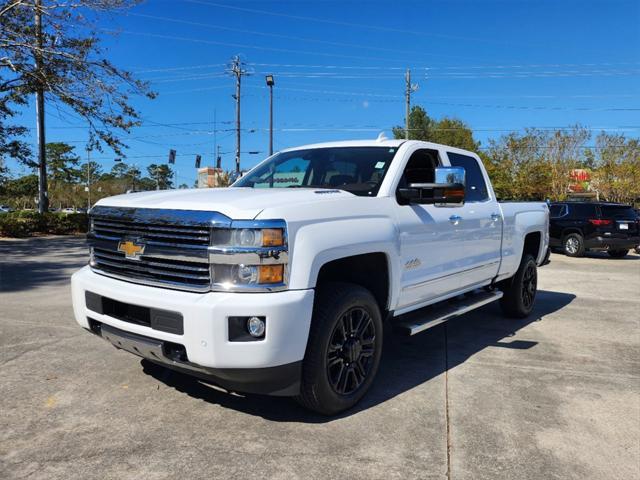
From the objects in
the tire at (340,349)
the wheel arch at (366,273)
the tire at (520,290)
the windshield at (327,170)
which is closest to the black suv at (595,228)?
the tire at (520,290)

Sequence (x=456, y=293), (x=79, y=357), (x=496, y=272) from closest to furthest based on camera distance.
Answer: (x=79, y=357) < (x=456, y=293) < (x=496, y=272)

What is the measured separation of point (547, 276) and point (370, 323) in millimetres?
8499

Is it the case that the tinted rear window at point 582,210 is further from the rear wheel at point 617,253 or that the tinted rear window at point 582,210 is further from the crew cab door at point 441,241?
the crew cab door at point 441,241

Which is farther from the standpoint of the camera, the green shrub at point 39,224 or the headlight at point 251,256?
the green shrub at point 39,224

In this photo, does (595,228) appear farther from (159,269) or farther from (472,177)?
(159,269)

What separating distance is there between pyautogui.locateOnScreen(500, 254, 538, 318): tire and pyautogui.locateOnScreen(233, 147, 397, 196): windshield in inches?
114

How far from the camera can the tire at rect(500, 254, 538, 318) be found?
626 centimetres

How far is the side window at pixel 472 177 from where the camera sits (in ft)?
17.0

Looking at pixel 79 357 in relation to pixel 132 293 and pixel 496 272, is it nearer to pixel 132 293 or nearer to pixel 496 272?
pixel 132 293

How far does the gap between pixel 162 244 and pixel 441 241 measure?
2.33 meters

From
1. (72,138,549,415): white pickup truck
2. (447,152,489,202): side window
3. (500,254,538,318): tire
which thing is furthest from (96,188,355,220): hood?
(500,254,538,318): tire

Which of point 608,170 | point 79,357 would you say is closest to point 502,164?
point 608,170

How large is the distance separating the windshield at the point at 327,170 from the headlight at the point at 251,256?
1247mm

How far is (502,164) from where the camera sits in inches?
1565
